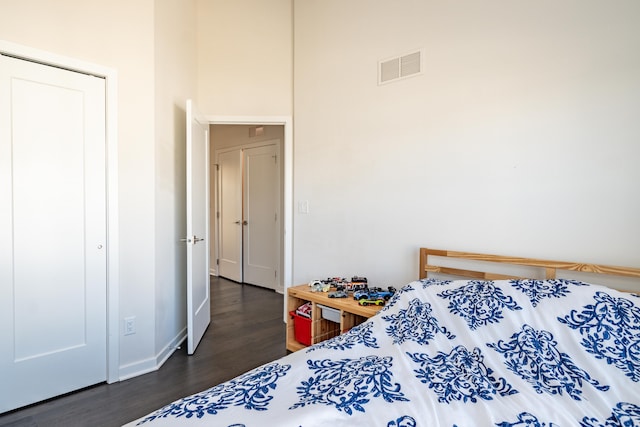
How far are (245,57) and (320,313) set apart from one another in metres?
2.55

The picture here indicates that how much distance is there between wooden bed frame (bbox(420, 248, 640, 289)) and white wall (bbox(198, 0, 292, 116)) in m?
2.04

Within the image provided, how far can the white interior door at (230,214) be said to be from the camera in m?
5.40

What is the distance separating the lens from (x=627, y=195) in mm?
1729

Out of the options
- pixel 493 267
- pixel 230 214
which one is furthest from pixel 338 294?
pixel 230 214

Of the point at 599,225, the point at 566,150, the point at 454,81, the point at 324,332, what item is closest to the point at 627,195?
the point at 599,225

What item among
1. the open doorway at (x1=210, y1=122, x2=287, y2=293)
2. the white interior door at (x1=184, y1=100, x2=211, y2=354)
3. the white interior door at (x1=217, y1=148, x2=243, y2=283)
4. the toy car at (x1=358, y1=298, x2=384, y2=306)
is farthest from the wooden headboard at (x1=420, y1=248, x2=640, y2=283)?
the white interior door at (x1=217, y1=148, x2=243, y2=283)

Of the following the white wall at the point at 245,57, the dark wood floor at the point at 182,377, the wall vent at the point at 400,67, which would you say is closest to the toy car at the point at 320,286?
the dark wood floor at the point at 182,377

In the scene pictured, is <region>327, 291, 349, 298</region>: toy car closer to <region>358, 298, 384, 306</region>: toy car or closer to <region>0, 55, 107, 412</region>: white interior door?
<region>358, 298, 384, 306</region>: toy car

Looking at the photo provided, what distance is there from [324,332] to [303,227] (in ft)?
3.50

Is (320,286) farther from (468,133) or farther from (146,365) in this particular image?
(468,133)

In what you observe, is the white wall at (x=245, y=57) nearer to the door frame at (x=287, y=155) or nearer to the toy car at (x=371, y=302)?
the door frame at (x=287, y=155)

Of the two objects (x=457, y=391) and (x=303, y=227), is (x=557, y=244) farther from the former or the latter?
(x=303, y=227)

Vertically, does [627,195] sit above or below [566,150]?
below

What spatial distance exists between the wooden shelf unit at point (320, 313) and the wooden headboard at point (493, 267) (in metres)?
0.50
